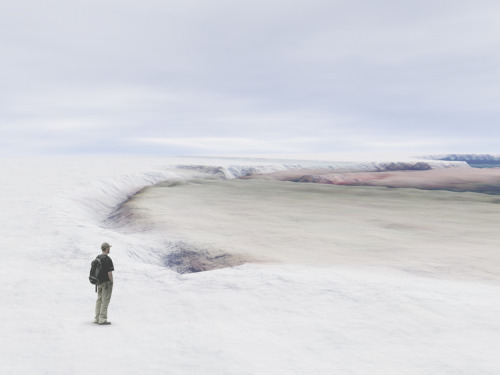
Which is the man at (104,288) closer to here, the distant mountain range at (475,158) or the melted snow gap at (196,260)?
the melted snow gap at (196,260)

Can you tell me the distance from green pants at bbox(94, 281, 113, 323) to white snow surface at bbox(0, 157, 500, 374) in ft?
0.58

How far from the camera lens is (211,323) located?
699 cm

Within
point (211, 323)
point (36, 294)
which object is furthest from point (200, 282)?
point (36, 294)

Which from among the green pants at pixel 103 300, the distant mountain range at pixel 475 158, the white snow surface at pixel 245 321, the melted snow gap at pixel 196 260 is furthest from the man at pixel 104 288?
the distant mountain range at pixel 475 158

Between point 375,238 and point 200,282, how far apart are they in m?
7.97

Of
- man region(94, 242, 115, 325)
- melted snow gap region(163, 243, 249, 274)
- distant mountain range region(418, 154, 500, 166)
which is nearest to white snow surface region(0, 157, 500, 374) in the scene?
man region(94, 242, 115, 325)

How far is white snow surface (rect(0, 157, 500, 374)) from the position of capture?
18.1 ft

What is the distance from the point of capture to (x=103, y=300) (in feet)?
22.6

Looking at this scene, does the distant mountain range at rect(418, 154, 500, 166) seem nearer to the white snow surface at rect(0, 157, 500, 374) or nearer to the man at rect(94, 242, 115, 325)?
the white snow surface at rect(0, 157, 500, 374)

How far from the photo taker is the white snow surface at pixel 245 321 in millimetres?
5523

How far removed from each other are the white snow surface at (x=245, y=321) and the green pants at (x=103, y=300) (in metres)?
0.18

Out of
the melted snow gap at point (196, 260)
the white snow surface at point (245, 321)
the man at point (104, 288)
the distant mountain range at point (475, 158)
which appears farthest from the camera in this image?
the distant mountain range at point (475, 158)

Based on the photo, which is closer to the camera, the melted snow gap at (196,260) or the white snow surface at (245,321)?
the white snow surface at (245,321)

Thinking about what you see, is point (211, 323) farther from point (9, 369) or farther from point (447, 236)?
point (447, 236)
